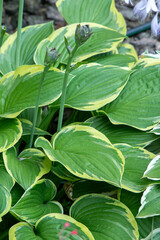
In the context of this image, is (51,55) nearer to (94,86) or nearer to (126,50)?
(94,86)

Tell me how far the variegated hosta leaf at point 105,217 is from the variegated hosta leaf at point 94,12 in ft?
3.48

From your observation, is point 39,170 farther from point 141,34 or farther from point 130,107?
point 141,34

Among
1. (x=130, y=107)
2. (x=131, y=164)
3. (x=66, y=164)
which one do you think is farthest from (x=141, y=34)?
(x=66, y=164)

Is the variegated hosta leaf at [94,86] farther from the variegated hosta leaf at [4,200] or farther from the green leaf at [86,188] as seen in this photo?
the variegated hosta leaf at [4,200]

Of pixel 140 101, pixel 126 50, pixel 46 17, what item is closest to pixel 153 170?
pixel 140 101

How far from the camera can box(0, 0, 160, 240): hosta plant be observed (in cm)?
116

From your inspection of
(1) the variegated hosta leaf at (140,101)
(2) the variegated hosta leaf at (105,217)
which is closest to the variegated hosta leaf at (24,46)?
(1) the variegated hosta leaf at (140,101)

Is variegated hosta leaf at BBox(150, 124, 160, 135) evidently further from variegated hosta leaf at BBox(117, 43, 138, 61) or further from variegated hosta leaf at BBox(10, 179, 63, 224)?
variegated hosta leaf at BBox(117, 43, 138, 61)

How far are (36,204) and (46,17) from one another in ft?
5.95

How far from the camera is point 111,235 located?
3.84 ft

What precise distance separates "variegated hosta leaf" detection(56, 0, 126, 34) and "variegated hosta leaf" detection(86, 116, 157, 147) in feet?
2.19

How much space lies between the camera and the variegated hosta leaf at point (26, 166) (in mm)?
1212

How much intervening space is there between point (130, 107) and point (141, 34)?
1.33 m

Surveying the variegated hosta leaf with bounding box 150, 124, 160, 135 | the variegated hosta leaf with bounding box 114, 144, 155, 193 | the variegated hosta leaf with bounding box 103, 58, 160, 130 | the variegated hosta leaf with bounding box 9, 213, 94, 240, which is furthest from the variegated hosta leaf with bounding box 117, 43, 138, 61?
the variegated hosta leaf with bounding box 9, 213, 94, 240
